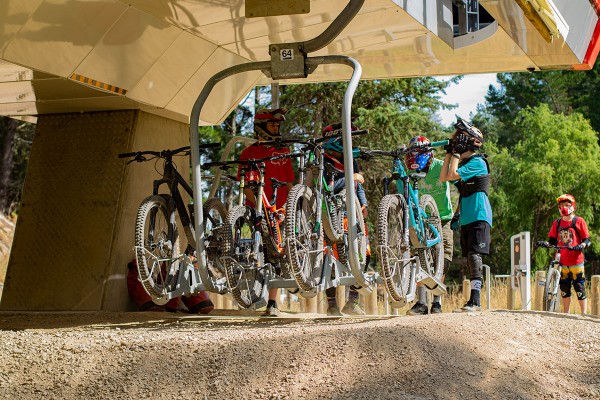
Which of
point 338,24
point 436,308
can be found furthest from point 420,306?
point 338,24

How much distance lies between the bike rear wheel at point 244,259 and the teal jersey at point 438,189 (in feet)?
7.39

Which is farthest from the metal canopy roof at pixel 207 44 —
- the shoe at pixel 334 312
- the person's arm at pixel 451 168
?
the shoe at pixel 334 312

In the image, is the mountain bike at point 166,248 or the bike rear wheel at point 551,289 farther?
the bike rear wheel at point 551,289

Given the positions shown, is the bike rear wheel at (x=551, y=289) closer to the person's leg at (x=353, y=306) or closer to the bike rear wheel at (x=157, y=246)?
the person's leg at (x=353, y=306)

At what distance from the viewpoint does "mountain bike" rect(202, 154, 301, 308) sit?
27.4ft

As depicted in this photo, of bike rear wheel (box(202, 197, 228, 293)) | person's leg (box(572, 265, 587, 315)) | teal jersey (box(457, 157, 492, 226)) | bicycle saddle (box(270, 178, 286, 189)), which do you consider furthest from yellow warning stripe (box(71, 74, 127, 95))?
person's leg (box(572, 265, 587, 315))

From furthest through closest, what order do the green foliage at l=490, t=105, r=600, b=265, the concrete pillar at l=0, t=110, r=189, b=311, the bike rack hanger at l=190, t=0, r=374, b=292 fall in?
1. the green foliage at l=490, t=105, r=600, b=265
2. the concrete pillar at l=0, t=110, r=189, b=311
3. the bike rack hanger at l=190, t=0, r=374, b=292

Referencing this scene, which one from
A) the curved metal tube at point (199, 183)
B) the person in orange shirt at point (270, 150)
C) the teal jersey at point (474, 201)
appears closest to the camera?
the curved metal tube at point (199, 183)

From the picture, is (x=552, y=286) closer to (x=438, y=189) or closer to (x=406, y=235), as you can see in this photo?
(x=438, y=189)

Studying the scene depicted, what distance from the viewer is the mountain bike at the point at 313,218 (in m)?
7.96

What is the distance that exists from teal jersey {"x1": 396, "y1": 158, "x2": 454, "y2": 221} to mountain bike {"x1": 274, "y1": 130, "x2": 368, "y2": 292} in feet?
4.81

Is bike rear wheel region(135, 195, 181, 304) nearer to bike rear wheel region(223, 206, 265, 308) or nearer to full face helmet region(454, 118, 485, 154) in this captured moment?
bike rear wheel region(223, 206, 265, 308)

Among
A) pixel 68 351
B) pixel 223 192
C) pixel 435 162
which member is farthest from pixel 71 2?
pixel 223 192

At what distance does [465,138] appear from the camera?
9.20 metres
